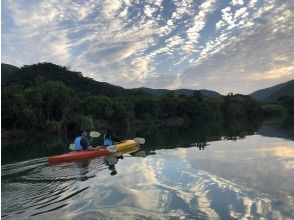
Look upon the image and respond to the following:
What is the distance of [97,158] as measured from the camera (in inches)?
899

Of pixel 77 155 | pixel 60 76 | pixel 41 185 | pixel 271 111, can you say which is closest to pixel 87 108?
pixel 77 155

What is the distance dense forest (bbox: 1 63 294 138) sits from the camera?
59.2m

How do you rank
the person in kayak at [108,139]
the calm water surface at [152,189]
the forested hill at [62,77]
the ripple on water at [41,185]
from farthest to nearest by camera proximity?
the forested hill at [62,77] → the person in kayak at [108,139] → the ripple on water at [41,185] → the calm water surface at [152,189]

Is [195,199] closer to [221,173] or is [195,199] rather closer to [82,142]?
[221,173]

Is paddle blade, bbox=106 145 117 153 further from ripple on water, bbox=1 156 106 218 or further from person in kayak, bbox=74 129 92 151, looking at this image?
ripple on water, bbox=1 156 106 218

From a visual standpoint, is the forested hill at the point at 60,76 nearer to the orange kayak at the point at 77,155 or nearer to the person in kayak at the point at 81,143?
the orange kayak at the point at 77,155

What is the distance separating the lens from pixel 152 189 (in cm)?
1410

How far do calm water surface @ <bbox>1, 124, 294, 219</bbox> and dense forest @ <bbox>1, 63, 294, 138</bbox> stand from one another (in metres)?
25.7

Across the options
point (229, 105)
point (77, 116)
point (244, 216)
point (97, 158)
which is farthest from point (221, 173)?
point (229, 105)

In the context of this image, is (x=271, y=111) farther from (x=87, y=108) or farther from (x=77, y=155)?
(x=77, y=155)

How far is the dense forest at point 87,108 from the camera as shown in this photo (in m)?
59.2

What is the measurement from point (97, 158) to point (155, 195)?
33.7 ft

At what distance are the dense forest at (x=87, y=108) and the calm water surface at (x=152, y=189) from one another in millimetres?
25712

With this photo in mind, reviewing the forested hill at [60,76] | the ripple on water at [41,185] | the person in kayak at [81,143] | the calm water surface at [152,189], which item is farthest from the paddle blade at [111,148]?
the forested hill at [60,76]
